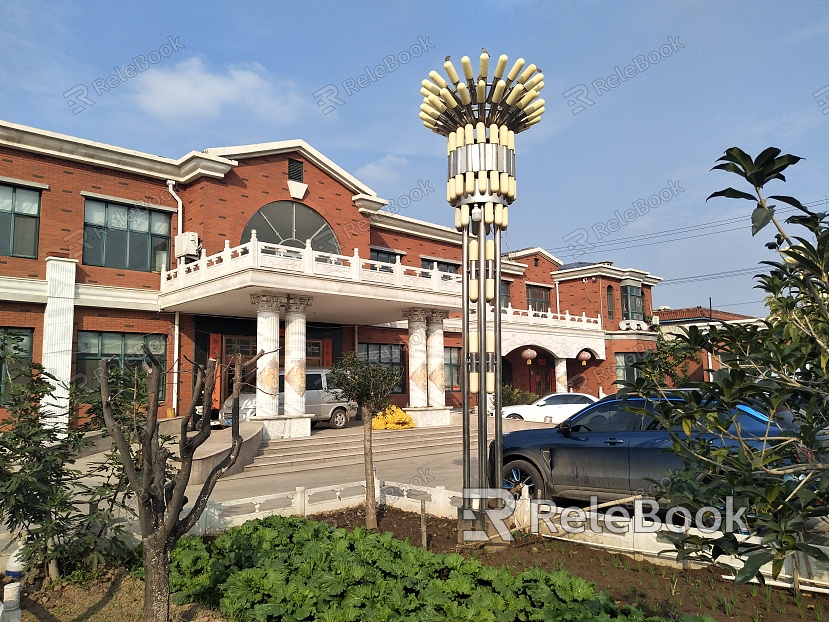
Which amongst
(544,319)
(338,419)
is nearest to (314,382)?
(338,419)

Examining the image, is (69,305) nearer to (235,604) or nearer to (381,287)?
(381,287)

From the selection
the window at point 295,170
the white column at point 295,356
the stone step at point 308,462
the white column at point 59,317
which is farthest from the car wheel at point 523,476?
the window at point 295,170

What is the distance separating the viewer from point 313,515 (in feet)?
28.7

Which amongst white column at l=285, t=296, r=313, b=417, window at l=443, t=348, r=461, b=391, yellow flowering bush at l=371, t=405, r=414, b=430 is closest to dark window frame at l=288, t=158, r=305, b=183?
white column at l=285, t=296, r=313, b=417

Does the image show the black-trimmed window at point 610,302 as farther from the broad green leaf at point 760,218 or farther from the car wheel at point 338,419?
the broad green leaf at point 760,218

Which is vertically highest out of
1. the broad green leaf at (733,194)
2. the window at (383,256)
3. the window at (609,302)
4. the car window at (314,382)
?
the window at (383,256)

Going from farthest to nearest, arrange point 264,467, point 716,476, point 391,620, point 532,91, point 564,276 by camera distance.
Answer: point 564,276
point 264,467
point 532,91
point 391,620
point 716,476

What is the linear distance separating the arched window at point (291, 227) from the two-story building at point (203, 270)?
0.04 meters

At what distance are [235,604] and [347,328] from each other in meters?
18.3

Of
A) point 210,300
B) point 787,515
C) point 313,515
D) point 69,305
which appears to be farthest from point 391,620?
point 69,305

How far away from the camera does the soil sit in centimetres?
505

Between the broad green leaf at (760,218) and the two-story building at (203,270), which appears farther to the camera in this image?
the two-story building at (203,270)

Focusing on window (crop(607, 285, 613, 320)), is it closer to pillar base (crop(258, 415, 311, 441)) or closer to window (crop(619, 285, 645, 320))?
window (crop(619, 285, 645, 320))

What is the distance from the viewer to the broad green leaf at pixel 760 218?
196 centimetres
